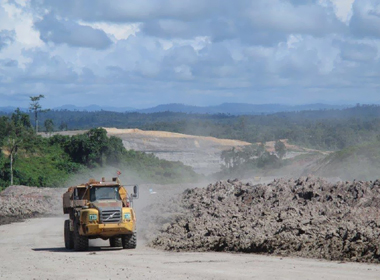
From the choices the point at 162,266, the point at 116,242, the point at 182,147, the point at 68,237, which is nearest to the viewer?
the point at 162,266

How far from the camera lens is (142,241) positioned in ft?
75.7

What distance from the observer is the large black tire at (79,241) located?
66.7 feet

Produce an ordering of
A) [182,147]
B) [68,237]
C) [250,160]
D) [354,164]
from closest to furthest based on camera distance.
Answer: [68,237], [354,164], [250,160], [182,147]

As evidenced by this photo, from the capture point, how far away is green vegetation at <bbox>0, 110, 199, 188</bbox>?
206 feet

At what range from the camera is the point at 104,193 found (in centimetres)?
2064

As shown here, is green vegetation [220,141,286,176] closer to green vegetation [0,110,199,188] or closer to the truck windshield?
green vegetation [0,110,199,188]

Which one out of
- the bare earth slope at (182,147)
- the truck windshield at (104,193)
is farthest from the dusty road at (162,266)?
the bare earth slope at (182,147)

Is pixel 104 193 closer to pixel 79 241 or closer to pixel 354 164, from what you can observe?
pixel 79 241

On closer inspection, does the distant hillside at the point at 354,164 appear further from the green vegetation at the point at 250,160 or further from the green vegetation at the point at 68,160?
the green vegetation at the point at 68,160

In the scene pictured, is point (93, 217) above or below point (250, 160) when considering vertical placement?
above

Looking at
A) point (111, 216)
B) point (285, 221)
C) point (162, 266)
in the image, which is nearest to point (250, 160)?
point (285, 221)

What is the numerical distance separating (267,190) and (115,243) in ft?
21.0

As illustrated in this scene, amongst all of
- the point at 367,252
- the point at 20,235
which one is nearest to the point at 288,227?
the point at 367,252

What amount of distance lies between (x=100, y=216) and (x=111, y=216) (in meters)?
0.33
